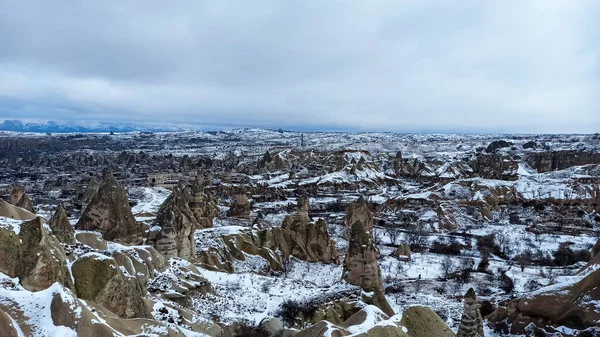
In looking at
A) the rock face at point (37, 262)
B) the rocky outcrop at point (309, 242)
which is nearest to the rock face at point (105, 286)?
the rock face at point (37, 262)

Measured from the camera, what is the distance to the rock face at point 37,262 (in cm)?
1311

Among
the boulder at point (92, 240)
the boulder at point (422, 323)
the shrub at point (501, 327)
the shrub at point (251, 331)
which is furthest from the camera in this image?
the shrub at point (501, 327)

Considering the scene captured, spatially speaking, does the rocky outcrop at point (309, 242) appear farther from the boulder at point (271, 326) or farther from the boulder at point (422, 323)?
the boulder at point (422, 323)

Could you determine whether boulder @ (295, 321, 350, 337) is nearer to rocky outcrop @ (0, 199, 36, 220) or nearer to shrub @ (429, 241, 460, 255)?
rocky outcrop @ (0, 199, 36, 220)

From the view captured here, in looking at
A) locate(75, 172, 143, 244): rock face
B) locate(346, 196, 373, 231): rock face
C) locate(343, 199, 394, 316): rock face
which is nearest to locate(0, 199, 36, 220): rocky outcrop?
locate(75, 172, 143, 244): rock face

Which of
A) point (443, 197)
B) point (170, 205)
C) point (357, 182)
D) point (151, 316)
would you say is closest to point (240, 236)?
point (170, 205)

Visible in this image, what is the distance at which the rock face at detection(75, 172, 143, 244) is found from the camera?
88.1 ft

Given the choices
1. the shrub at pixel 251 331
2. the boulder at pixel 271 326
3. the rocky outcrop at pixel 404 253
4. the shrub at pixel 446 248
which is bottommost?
the shrub at pixel 446 248

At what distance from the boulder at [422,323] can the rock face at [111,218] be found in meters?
20.2

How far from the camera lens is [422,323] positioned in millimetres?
12312

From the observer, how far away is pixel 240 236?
3494cm

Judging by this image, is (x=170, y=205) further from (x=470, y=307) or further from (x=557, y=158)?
(x=557, y=158)

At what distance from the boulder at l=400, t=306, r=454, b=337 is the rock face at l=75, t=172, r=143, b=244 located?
20179 millimetres

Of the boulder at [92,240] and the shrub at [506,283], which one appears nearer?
the boulder at [92,240]
